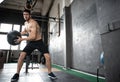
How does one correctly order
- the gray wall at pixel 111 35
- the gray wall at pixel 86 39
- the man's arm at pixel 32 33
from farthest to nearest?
the gray wall at pixel 86 39 → the man's arm at pixel 32 33 → the gray wall at pixel 111 35

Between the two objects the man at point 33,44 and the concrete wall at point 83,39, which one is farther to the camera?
the concrete wall at point 83,39

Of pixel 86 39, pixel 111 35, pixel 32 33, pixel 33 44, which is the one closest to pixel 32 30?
pixel 32 33

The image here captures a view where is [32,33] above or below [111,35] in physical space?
above

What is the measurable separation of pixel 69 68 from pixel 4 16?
26.6 ft

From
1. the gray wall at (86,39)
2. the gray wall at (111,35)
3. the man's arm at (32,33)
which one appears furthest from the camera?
the gray wall at (86,39)

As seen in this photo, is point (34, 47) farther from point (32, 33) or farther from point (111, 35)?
point (111, 35)

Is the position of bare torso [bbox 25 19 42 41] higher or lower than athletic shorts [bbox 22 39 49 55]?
higher

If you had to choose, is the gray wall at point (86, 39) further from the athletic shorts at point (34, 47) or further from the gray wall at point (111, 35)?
the athletic shorts at point (34, 47)

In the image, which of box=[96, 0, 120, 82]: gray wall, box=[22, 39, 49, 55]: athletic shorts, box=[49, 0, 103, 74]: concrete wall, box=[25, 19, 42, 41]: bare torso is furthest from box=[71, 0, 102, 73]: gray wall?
box=[25, 19, 42, 41]: bare torso

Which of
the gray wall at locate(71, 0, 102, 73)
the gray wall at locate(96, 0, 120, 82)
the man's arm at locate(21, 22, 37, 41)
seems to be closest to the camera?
the gray wall at locate(96, 0, 120, 82)

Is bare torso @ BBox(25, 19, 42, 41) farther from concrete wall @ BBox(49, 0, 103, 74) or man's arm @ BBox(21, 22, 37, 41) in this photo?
concrete wall @ BBox(49, 0, 103, 74)

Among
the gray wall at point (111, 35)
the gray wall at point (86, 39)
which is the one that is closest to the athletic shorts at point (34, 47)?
the gray wall at point (86, 39)

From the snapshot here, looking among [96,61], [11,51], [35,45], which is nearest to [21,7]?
[11,51]

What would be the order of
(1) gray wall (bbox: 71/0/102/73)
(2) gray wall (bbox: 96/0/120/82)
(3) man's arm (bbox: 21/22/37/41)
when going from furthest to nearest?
(1) gray wall (bbox: 71/0/102/73), (3) man's arm (bbox: 21/22/37/41), (2) gray wall (bbox: 96/0/120/82)
